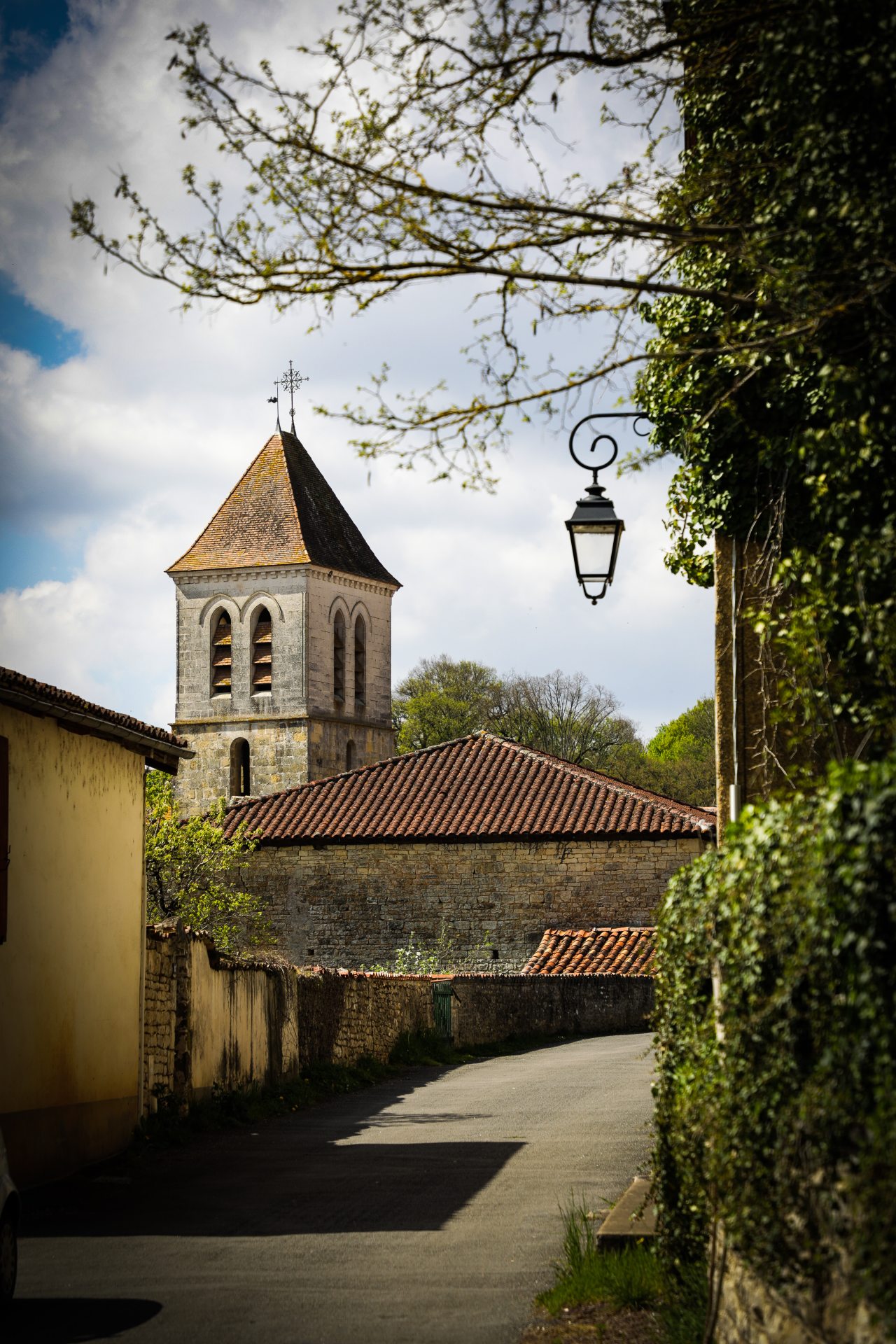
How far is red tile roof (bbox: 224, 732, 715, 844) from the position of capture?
113ft

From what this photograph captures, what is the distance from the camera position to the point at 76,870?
12.8m

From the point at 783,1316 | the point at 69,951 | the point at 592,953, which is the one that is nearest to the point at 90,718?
the point at 69,951

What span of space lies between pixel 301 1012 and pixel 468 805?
16652 millimetres

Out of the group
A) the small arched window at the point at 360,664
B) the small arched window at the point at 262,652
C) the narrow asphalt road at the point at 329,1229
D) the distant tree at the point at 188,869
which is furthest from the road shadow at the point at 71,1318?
the small arched window at the point at 360,664

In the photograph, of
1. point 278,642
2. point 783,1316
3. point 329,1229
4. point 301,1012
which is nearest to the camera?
point 783,1316

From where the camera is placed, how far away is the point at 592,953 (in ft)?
102

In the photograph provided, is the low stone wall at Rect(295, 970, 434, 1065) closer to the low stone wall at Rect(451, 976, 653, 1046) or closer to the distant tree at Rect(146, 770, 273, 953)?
the low stone wall at Rect(451, 976, 653, 1046)

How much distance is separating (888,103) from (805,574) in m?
1.92

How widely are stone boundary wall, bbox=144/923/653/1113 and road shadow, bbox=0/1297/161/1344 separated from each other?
674 centimetres

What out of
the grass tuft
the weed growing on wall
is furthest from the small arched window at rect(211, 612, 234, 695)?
the grass tuft

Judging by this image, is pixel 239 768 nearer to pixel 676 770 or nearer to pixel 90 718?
pixel 676 770

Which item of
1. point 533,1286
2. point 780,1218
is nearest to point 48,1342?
point 533,1286

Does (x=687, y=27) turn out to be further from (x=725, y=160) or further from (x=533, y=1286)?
(x=533, y=1286)

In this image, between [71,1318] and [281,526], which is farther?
[281,526]
